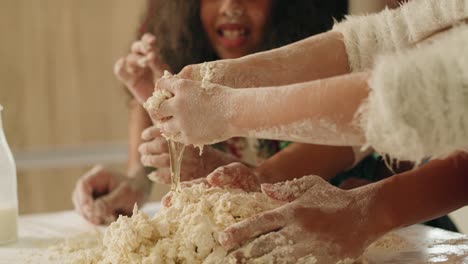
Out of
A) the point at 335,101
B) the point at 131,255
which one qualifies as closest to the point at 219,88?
the point at 335,101

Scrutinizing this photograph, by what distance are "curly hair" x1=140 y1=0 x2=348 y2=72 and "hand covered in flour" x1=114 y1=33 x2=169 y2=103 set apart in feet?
0.64

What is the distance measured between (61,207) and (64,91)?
59cm

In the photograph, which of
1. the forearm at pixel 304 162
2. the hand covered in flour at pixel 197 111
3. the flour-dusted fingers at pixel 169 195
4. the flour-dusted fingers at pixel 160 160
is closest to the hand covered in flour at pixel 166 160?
the flour-dusted fingers at pixel 160 160

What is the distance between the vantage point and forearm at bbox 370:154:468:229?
1.06 meters

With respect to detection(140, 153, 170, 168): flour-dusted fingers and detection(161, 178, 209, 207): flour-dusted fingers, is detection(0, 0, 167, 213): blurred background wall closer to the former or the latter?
detection(140, 153, 170, 168): flour-dusted fingers

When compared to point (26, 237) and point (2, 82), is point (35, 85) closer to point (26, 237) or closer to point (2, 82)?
point (2, 82)

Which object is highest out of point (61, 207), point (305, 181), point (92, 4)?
point (92, 4)

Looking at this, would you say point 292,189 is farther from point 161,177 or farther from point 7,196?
point 7,196

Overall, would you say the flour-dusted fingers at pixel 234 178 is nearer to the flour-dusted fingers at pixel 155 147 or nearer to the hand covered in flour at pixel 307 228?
the hand covered in flour at pixel 307 228

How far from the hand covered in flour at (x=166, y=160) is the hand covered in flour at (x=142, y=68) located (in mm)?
216

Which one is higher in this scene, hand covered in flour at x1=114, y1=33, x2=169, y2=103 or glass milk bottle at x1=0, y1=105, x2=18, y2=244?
hand covered in flour at x1=114, y1=33, x2=169, y2=103

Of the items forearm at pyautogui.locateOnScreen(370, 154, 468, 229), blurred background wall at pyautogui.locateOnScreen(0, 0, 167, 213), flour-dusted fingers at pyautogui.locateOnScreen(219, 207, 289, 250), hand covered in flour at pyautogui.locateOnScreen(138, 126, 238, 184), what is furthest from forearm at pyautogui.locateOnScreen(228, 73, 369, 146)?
blurred background wall at pyautogui.locateOnScreen(0, 0, 167, 213)

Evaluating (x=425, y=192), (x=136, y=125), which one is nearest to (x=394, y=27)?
(x=425, y=192)

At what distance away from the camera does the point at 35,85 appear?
123 inches
